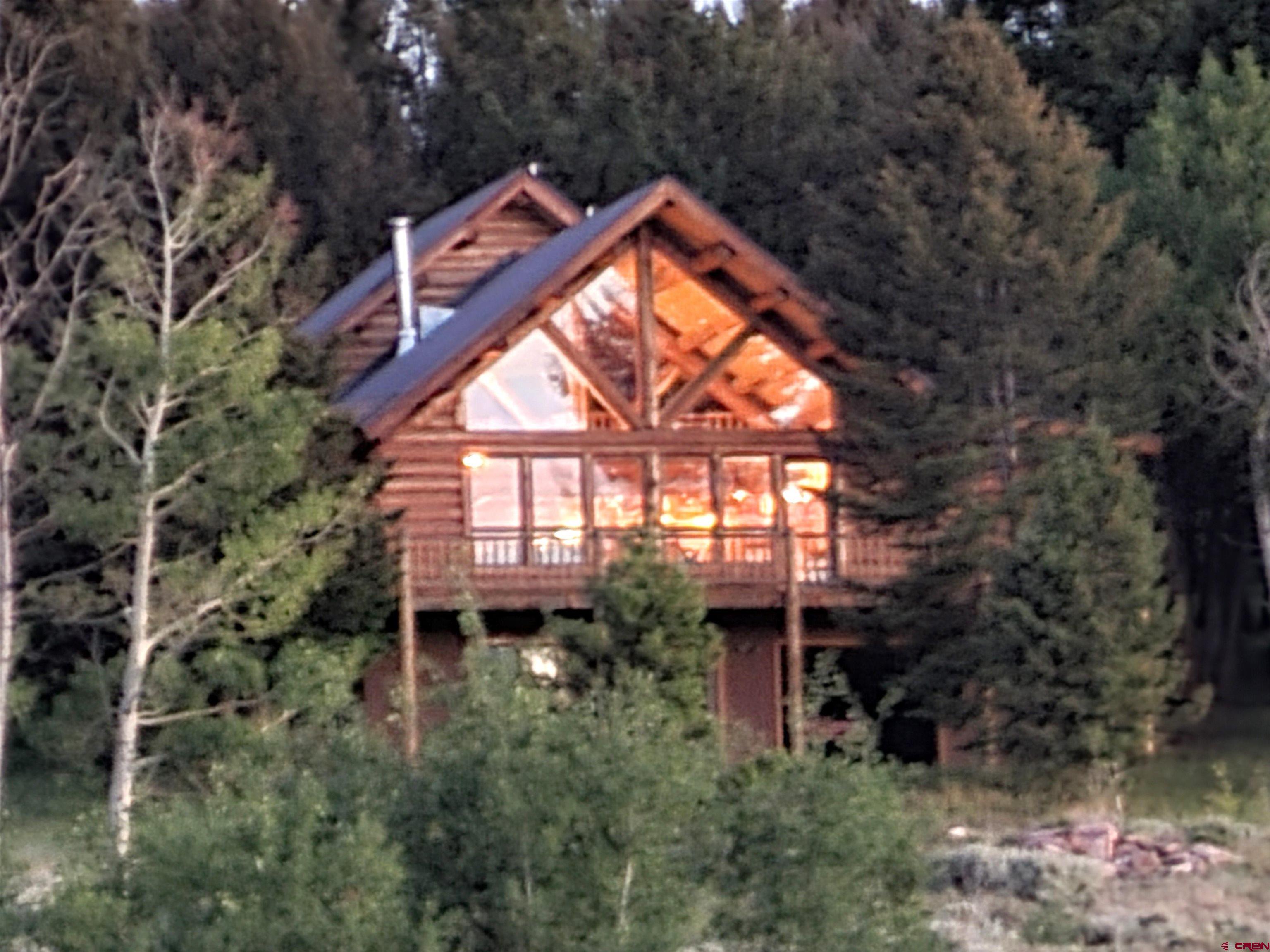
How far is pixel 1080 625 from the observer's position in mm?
24297

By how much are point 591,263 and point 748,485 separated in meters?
3.46

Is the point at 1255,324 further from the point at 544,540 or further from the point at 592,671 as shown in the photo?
the point at 592,671

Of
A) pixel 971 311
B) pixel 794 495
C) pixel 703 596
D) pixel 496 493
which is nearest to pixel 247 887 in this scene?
pixel 703 596

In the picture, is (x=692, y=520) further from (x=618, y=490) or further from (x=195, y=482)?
(x=195, y=482)

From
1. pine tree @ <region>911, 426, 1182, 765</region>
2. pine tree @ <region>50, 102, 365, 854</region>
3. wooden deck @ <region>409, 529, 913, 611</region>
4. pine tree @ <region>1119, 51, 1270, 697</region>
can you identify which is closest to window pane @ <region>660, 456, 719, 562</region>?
wooden deck @ <region>409, 529, 913, 611</region>

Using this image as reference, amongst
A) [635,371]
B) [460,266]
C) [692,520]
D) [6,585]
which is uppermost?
[460,266]

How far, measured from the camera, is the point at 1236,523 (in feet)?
133

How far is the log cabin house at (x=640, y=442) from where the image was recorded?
2872 centimetres

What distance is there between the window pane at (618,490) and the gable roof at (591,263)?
88.7 inches

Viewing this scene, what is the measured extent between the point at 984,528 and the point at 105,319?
975 centimetres

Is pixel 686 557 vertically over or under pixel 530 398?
under

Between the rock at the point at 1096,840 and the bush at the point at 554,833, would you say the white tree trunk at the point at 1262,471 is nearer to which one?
the rock at the point at 1096,840

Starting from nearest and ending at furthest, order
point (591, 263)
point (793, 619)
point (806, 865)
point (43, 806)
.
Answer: point (806, 865) → point (43, 806) → point (793, 619) → point (591, 263)

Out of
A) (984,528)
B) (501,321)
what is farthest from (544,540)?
(984,528)
